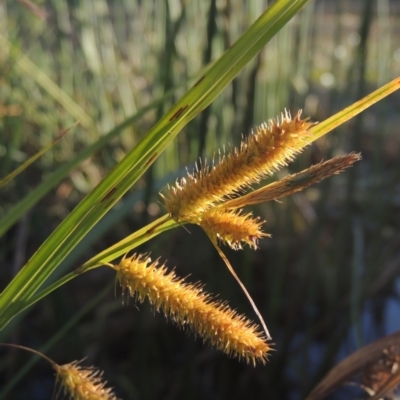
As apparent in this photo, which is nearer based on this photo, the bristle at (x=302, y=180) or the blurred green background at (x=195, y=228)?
the bristle at (x=302, y=180)

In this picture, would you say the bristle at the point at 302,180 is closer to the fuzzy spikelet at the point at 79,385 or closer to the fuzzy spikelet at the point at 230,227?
the fuzzy spikelet at the point at 230,227

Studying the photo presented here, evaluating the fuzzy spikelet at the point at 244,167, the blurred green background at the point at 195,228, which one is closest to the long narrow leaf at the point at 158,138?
the fuzzy spikelet at the point at 244,167

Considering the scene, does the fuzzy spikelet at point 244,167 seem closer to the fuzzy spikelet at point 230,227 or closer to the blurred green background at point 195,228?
the fuzzy spikelet at point 230,227

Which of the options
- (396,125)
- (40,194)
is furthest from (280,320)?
(396,125)

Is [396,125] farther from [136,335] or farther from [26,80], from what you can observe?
[136,335]

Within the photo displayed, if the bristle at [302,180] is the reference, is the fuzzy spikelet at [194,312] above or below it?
below

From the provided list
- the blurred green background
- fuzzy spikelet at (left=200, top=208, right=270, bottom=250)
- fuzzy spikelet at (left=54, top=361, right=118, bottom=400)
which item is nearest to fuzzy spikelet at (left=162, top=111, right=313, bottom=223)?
fuzzy spikelet at (left=200, top=208, right=270, bottom=250)

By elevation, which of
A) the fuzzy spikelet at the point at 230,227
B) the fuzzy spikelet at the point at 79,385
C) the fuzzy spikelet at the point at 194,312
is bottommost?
the fuzzy spikelet at the point at 79,385
